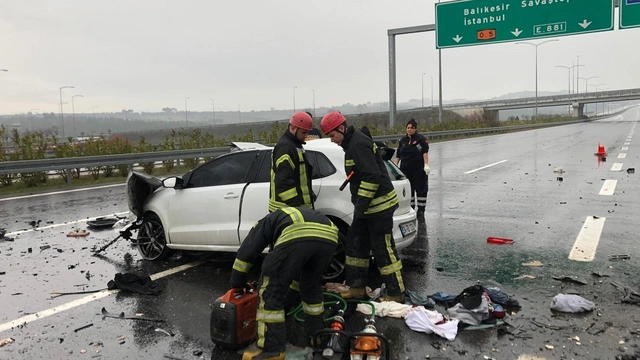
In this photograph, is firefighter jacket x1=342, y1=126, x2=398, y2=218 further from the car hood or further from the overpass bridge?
the overpass bridge

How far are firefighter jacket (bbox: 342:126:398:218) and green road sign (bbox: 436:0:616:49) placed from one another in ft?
49.1

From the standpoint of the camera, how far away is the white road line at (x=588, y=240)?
6.15 meters

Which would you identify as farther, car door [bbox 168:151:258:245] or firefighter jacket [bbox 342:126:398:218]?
car door [bbox 168:151:258:245]

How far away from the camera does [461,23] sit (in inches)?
724

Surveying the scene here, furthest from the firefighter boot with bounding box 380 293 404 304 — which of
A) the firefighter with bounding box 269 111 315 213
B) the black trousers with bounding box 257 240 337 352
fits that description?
the black trousers with bounding box 257 240 337 352

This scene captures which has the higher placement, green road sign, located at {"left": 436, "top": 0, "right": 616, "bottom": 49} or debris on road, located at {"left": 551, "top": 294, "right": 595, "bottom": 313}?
green road sign, located at {"left": 436, "top": 0, "right": 616, "bottom": 49}

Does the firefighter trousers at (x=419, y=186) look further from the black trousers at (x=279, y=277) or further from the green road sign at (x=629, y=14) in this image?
the green road sign at (x=629, y=14)

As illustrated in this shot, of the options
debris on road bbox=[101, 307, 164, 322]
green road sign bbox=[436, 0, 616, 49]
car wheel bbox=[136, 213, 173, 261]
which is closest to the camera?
debris on road bbox=[101, 307, 164, 322]

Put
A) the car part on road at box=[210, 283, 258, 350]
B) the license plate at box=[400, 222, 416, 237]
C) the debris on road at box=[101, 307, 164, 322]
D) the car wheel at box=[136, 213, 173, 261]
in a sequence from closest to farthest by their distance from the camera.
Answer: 1. the car part on road at box=[210, 283, 258, 350]
2. the debris on road at box=[101, 307, 164, 322]
3. the license plate at box=[400, 222, 416, 237]
4. the car wheel at box=[136, 213, 173, 261]

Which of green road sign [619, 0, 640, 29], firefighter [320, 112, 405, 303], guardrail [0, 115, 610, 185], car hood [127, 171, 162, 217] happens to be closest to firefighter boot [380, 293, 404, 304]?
firefighter [320, 112, 405, 303]

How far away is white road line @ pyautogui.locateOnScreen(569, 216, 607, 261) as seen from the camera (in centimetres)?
615

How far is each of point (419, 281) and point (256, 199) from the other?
6.66 ft

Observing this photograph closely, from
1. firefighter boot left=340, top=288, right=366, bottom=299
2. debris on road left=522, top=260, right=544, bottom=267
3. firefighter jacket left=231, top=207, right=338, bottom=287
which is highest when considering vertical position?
firefighter jacket left=231, top=207, right=338, bottom=287

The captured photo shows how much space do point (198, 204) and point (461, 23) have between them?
1545cm
